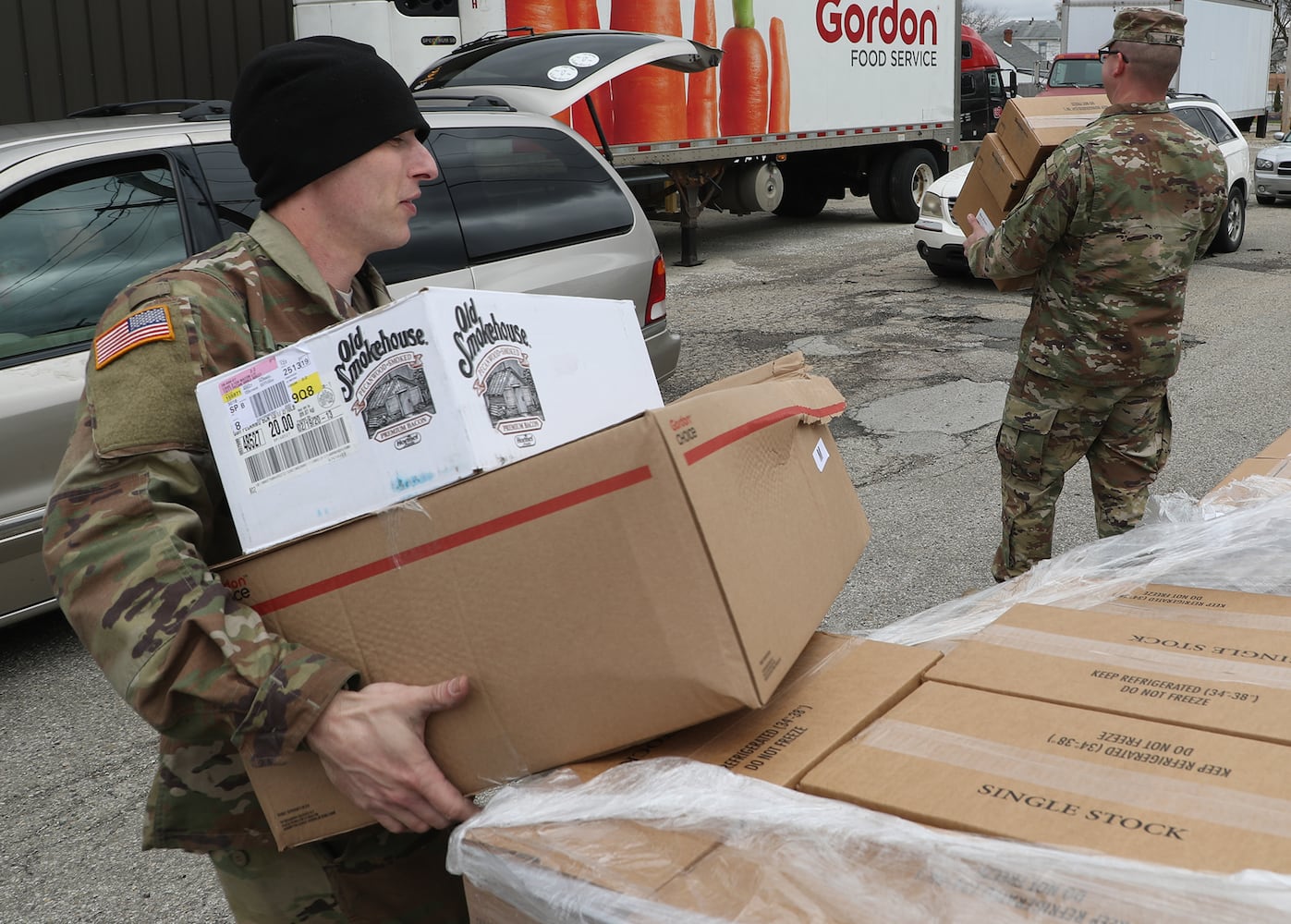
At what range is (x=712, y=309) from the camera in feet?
33.6

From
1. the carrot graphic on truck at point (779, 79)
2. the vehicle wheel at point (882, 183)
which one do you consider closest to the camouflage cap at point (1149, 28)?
the carrot graphic on truck at point (779, 79)

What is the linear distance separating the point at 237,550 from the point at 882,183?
15128mm

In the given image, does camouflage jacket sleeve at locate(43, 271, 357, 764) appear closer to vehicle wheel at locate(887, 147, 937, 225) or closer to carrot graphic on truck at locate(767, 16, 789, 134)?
carrot graphic on truck at locate(767, 16, 789, 134)

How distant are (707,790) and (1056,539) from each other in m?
3.84

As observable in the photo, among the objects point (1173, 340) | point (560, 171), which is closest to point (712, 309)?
point (560, 171)

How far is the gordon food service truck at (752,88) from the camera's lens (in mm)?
9320

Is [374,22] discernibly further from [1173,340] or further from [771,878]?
[771,878]

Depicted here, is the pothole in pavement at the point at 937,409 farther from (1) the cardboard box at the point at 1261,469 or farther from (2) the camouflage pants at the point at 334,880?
(2) the camouflage pants at the point at 334,880

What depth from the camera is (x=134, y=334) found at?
139 centimetres

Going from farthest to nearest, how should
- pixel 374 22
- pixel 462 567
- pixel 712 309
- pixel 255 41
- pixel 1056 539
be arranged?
pixel 255 41
pixel 712 309
pixel 374 22
pixel 1056 539
pixel 462 567

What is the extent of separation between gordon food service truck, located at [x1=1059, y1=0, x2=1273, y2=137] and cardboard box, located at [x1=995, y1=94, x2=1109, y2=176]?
1781 centimetres

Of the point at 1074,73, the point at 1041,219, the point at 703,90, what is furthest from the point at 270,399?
the point at 1074,73

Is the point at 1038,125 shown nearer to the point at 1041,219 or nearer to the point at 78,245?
the point at 1041,219

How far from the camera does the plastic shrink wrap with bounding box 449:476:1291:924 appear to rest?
1.04m
